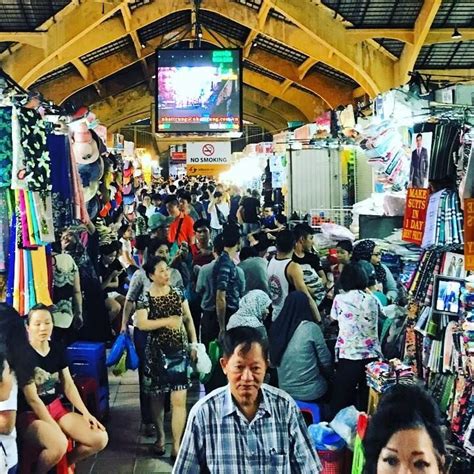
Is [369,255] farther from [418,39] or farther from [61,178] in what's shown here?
[418,39]

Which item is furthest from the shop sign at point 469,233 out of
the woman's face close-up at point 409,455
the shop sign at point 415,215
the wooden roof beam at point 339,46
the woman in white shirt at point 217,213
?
the wooden roof beam at point 339,46

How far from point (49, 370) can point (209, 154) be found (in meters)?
15.0

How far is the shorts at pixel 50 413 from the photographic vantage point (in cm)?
322

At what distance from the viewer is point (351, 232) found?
750 cm

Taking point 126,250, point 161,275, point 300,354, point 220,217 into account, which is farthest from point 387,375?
point 220,217

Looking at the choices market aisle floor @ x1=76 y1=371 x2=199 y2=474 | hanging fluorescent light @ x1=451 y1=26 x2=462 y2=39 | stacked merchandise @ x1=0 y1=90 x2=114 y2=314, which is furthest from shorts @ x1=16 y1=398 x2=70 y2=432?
hanging fluorescent light @ x1=451 y1=26 x2=462 y2=39

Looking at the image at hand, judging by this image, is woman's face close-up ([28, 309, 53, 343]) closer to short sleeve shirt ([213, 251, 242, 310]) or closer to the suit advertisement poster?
short sleeve shirt ([213, 251, 242, 310])

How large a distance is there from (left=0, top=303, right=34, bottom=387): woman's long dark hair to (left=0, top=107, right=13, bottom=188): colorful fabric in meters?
0.84

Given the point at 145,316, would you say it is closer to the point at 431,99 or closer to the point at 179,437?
the point at 179,437

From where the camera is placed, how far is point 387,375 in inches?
143

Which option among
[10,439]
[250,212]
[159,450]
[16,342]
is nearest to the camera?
[10,439]

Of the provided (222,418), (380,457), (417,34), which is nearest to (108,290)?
(222,418)

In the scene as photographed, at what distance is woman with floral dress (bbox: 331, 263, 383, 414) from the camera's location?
4219 mm

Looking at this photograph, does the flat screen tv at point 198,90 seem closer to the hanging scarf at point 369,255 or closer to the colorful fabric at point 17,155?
the hanging scarf at point 369,255
